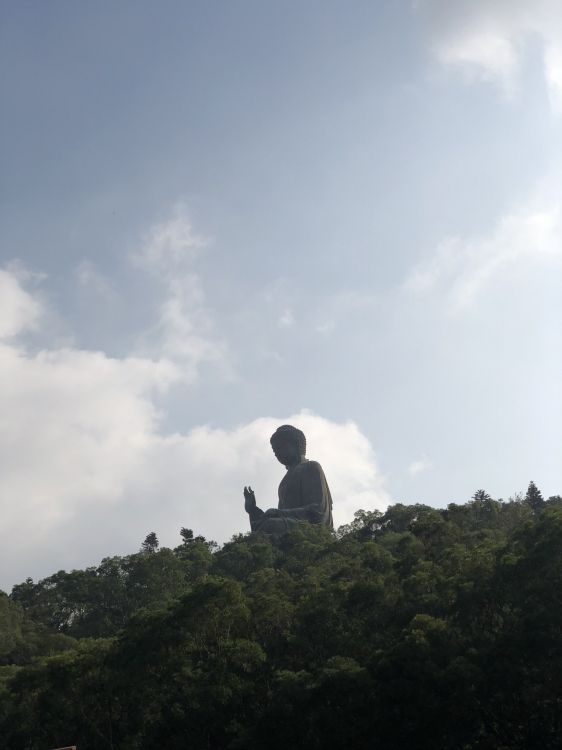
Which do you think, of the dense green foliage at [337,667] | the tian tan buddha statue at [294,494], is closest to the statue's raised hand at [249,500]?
the tian tan buddha statue at [294,494]

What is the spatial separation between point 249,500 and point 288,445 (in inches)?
162

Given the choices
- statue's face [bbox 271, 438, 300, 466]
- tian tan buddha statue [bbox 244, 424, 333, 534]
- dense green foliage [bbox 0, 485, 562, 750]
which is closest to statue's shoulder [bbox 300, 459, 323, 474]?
tian tan buddha statue [bbox 244, 424, 333, 534]

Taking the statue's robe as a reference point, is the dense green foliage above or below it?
below

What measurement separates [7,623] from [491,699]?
17.3 m

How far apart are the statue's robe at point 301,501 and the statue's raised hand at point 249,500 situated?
237mm

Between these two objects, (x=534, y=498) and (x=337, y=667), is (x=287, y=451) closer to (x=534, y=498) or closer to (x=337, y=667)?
(x=534, y=498)

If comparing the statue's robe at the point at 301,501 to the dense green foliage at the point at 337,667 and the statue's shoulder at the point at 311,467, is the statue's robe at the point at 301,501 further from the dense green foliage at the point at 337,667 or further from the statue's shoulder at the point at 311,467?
the dense green foliage at the point at 337,667

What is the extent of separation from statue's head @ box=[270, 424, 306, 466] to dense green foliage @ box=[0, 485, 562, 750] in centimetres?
1852

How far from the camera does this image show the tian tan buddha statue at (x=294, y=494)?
39.2 m

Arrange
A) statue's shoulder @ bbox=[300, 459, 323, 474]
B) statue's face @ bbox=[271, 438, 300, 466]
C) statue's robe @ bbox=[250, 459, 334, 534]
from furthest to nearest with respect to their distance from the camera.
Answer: statue's face @ bbox=[271, 438, 300, 466]
statue's shoulder @ bbox=[300, 459, 323, 474]
statue's robe @ bbox=[250, 459, 334, 534]

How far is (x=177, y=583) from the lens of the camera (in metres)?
30.6

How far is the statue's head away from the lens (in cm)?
4375

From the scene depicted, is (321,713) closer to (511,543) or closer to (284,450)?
(511,543)

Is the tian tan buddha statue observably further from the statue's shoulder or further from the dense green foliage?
the dense green foliage
